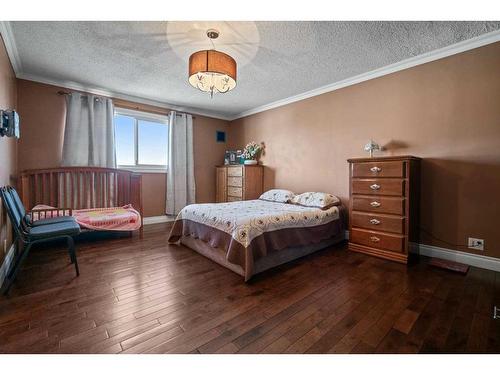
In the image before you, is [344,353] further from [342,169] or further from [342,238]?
[342,169]

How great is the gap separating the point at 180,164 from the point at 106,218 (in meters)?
1.88

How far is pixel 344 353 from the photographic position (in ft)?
4.02

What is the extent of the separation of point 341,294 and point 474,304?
3.06 ft

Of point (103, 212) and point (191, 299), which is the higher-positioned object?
point (103, 212)

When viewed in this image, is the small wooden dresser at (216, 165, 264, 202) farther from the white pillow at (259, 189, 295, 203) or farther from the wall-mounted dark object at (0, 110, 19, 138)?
the wall-mounted dark object at (0, 110, 19, 138)

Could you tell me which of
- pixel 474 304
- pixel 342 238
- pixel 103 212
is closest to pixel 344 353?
pixel 474 304

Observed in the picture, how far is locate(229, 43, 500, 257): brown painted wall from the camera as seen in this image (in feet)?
7.64

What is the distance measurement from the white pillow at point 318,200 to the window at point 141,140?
113 inches

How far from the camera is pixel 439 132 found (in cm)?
261

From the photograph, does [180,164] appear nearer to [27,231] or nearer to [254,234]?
[27,231]

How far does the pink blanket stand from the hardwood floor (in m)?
0.62

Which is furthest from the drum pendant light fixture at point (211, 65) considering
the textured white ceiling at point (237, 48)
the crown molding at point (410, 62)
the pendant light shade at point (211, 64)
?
the crown molding at point (410, 62)

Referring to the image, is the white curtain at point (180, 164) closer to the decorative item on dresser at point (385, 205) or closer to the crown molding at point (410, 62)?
the crown molding at point (410, 62)

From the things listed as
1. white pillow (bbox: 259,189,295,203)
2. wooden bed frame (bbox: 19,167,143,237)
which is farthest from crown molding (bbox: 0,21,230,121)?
white pillow (bbox: 259,189,295,203)
